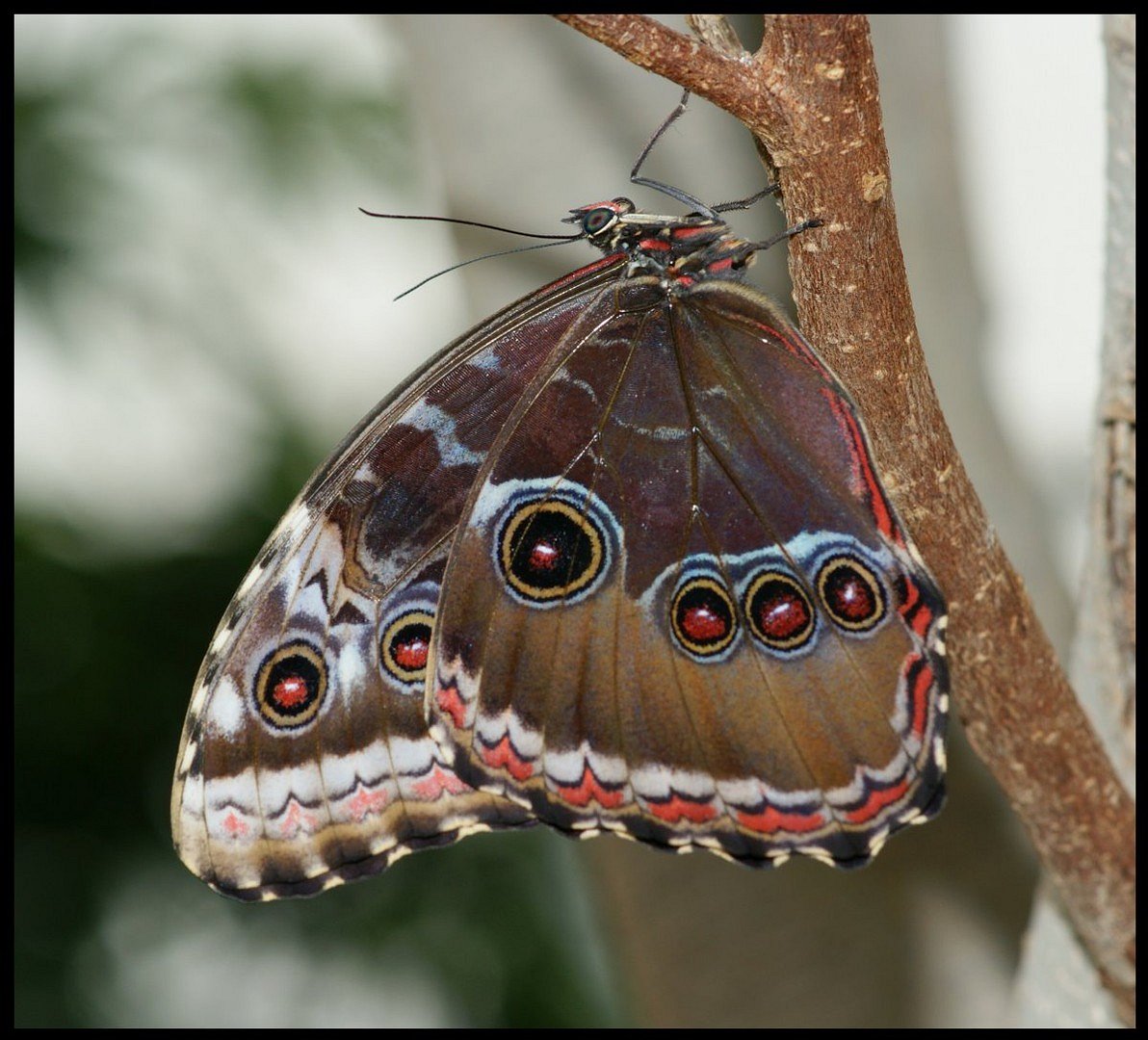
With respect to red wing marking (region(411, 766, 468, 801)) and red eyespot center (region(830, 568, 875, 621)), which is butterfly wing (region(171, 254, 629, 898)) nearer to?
red wing marking (region(411, 766, 468, 801))

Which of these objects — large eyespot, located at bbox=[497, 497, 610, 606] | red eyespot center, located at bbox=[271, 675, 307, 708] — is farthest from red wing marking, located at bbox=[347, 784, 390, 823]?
large eyespot, located at bbox=[497, 497, 610, 606]

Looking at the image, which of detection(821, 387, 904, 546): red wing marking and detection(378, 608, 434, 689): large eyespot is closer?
detection(821, 387, 904, 546): red wing marking

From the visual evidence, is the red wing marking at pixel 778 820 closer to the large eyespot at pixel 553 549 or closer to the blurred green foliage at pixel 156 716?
the large eyespot at pixel 553 549

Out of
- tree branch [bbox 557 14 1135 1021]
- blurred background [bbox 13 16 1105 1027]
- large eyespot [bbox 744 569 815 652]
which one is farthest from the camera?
blurred background [bbox 13 16 1105 1027]

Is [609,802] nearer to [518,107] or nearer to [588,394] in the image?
[588,394]

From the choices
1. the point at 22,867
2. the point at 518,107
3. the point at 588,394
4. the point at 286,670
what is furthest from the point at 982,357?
the point at 22,867

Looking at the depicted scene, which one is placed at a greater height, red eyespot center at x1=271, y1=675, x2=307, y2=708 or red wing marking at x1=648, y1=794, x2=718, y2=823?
red eyespot center at x1=271, y1=675, x2=307, y2=708
